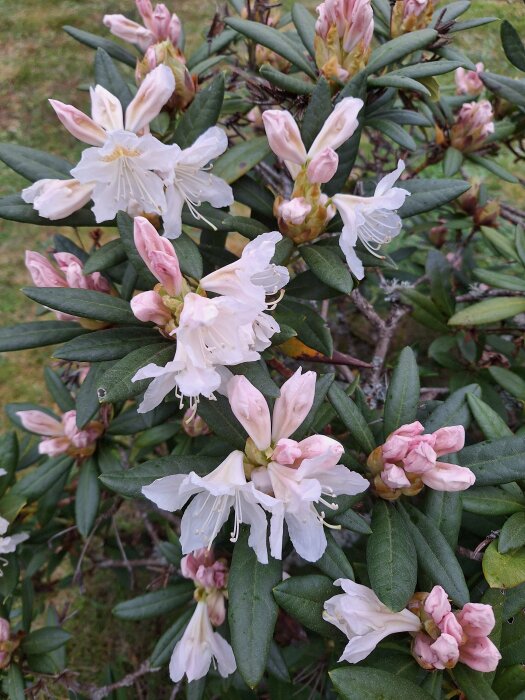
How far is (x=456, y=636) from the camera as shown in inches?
36.8

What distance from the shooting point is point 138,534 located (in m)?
2.61

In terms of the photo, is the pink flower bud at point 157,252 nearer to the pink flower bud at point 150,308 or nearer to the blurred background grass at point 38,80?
the pink flower bud at point 150,308

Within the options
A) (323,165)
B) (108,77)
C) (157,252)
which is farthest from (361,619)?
(108,77)

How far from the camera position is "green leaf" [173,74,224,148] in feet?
4.08

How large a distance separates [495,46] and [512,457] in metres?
3.76

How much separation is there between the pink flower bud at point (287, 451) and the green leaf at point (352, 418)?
0.79 ft

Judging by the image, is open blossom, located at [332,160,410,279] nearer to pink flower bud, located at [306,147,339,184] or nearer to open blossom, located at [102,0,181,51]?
pink flower bud, located at [306,147,339,184]

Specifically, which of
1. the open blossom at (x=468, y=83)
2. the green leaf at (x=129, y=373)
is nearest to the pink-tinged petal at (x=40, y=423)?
the green leaf at (x=129, y=373)

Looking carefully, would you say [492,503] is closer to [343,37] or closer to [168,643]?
[168,643]

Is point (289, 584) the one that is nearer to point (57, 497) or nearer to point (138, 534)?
point (57, 497)

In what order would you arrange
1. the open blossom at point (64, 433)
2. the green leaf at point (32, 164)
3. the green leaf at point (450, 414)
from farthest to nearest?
the open blossom at point (64, 433) < the green leaf at point (32, 164) < the green leaf at point (450, 414)

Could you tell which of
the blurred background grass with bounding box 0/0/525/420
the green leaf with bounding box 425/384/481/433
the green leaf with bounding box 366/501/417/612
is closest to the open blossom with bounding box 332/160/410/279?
the green leaf with bounding box 425/384/481/433

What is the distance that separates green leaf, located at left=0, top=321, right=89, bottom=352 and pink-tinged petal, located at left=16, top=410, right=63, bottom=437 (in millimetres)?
419

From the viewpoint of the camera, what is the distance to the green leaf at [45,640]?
5.02ft
